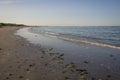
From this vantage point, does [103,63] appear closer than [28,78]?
No

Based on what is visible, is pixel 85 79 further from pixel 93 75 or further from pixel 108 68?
pixel 108 68

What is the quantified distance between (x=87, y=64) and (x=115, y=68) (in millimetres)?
1654

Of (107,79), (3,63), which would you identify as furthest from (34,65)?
(107,79)

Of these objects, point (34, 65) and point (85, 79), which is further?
point (34, 65)

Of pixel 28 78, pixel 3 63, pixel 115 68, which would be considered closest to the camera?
pixel 28 78

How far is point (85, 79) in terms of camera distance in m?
8.19

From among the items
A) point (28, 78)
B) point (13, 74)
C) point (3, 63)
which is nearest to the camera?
point (28, 78)

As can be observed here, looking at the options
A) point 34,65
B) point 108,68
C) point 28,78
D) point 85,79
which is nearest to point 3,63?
point 34,65

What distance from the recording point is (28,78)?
8125 millimetres

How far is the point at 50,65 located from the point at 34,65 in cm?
89

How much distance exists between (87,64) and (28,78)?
421 cm

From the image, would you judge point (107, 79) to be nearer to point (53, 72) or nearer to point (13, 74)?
point (53, 72)

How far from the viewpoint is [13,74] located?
344 inches

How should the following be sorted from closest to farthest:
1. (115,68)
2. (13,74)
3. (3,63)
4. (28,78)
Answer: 1. (28,78)
2. (13,74)
3. (115,68)
4. (3,63)
